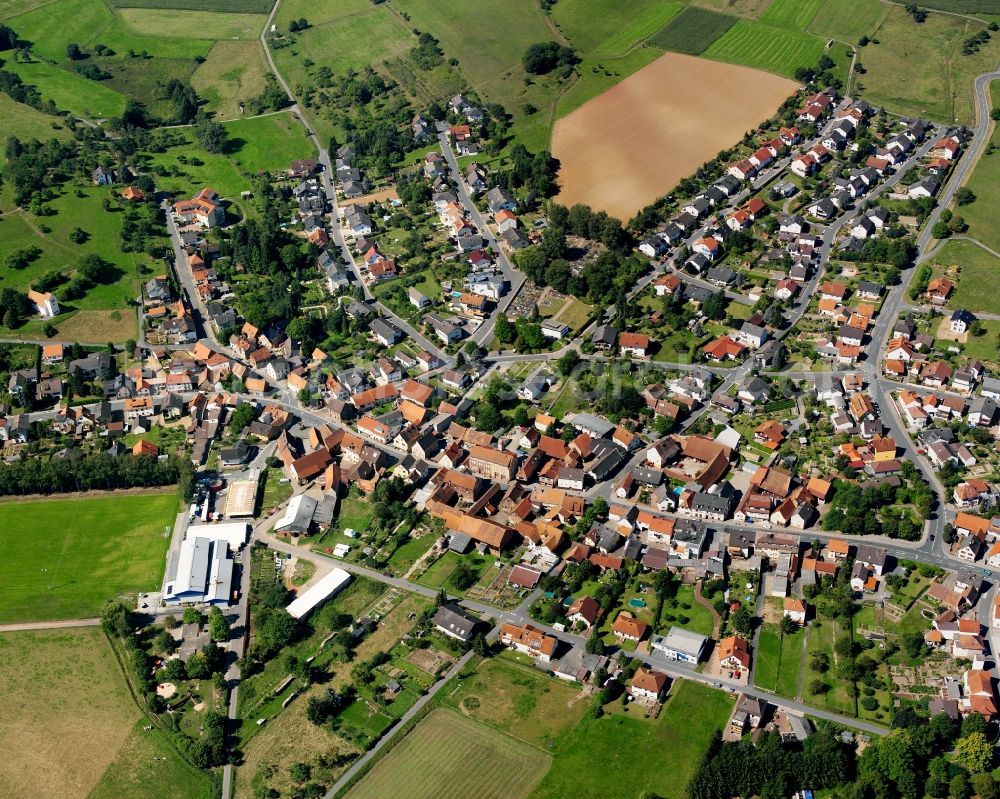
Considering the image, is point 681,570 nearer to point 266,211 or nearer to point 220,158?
Result: point 266,211

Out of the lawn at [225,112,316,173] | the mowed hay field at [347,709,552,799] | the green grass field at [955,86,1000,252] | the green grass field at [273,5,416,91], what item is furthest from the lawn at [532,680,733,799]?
the green grass field at [273,5,416,91]

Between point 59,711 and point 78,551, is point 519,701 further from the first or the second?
point 78,551

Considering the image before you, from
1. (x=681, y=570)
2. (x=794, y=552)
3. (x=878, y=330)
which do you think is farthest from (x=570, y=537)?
(x=878, y=330)

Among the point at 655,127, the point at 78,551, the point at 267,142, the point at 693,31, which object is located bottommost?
the point at 78,551

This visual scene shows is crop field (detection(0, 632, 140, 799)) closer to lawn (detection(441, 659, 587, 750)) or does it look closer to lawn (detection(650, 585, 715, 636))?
lawn (detection(441, 659, 587, 750))

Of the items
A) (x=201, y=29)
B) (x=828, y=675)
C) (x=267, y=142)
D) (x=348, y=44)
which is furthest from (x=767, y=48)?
(x=828, y=675)
